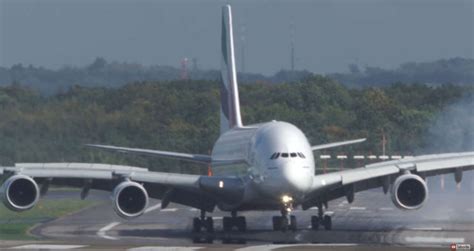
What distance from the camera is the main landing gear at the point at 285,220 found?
3155cm

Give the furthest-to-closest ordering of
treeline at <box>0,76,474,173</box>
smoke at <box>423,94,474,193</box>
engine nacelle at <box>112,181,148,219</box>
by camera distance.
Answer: smoke at <box>423,94,474,193</box> → treeline at <box>0,76,474,173</box> → engine nacelle at <box>112,181,148,219</box>

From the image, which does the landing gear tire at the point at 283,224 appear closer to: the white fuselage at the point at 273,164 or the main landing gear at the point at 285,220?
the main landing gear at the point at 285,220

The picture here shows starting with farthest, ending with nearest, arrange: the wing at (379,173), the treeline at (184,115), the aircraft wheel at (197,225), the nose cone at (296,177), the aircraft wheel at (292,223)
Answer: the treeline at (184,115) → the aircraft wheel at (197,225) → the wing at (379,173) → the aircraft wheel at (292,223) → the nose cone at (296,177)

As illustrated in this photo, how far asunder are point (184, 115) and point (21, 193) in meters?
19.0

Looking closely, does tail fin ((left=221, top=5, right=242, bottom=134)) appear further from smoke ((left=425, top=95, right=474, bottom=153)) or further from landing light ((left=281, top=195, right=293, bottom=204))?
smoke ((left=425, top=95, right=474, bottom=153))

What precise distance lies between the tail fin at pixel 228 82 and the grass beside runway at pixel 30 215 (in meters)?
5.60

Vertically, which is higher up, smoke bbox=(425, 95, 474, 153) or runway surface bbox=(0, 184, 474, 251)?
smoke bbox=(425, 95, 474, 153)

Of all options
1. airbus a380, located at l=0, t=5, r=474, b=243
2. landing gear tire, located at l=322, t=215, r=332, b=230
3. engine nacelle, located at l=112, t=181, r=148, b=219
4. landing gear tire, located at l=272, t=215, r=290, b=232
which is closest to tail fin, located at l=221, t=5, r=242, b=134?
airbus a380, located at l=0, t=5, r=474, b=243

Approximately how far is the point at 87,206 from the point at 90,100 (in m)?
6.74

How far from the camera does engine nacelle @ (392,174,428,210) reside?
1282 inches

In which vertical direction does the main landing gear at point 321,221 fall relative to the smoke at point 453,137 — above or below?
below

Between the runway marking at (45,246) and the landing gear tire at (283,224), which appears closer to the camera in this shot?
the runway marking at (45,246)

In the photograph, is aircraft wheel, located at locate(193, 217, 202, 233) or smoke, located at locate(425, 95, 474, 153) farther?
smoke, located at locate(425, 95, 474, 153)

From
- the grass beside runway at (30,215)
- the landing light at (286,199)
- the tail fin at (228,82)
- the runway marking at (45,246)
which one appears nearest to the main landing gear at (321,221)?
the landing light at (286,199)
